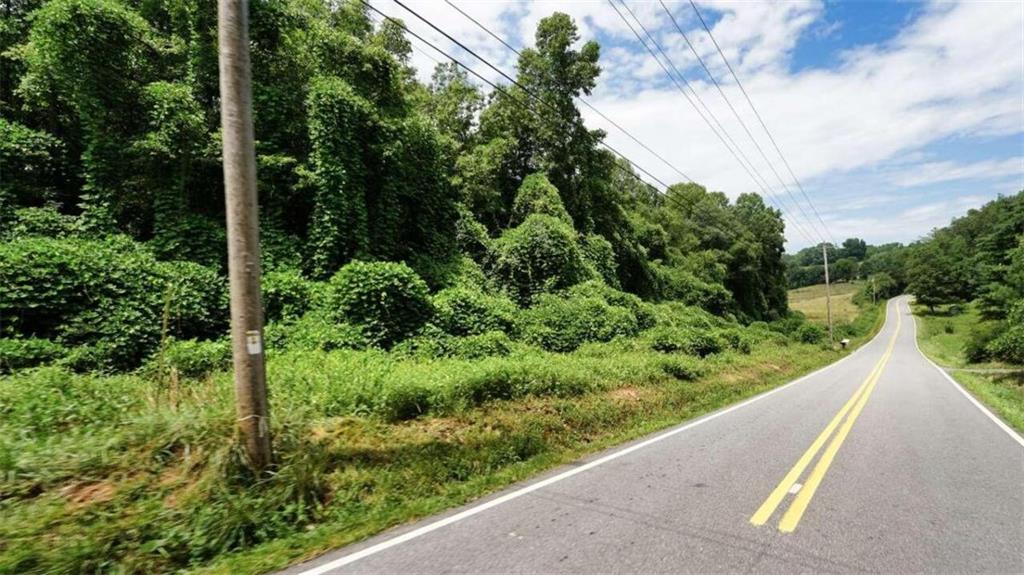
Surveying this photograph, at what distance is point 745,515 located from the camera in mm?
4344

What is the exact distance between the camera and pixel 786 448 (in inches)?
277

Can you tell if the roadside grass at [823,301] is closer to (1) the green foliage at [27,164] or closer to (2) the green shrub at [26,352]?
(2) the green shrub at [26,352]

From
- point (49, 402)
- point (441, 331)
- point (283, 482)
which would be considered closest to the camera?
point (283, 482)

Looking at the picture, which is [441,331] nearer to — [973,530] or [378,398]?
[378,398]

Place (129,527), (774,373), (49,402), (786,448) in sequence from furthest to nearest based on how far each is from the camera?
(774,373) < (786,448) < (49,402) < (129,527)

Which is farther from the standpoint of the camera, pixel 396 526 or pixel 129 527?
pixel 396 526

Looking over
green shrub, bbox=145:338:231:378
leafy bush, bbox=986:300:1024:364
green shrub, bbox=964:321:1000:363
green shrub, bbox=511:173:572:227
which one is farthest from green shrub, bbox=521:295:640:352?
green shrub, bbox=964:321:1000:363

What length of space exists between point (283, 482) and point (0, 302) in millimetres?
8543

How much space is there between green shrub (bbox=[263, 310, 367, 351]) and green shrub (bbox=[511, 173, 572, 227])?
10.9m

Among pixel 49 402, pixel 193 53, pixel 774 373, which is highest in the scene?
pixel 193 53

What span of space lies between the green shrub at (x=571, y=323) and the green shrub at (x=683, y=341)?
102 cm

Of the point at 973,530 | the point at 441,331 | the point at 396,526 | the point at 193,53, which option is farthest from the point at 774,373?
the point at 193,53

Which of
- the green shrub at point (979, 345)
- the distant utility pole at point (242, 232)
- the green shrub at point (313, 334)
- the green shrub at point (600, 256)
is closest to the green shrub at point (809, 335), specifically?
the green shrub at point (979, 345)

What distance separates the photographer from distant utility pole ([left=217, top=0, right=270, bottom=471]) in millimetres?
4617
